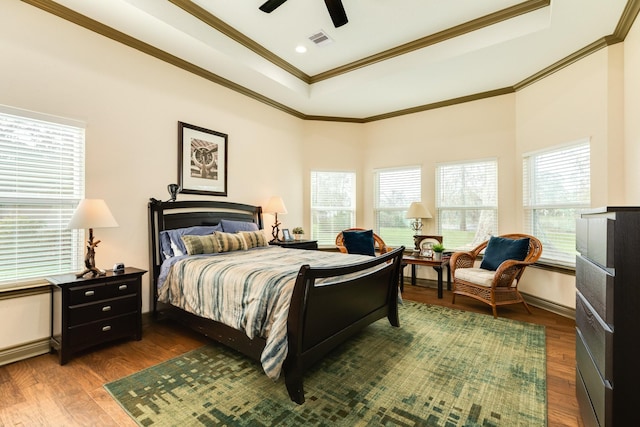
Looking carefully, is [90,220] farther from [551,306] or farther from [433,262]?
[551,306]

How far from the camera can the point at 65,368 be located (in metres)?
2.37

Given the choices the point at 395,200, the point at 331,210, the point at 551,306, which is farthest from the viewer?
the point at 331,210

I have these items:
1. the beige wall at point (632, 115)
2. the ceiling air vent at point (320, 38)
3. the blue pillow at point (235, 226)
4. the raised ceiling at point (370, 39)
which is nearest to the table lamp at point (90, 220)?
the blue pillow at point (235, 226)

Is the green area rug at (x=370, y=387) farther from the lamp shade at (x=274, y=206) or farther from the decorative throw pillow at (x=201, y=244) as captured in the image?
the lamp shade at (x=274, y=206)

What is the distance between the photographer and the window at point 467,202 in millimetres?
4648

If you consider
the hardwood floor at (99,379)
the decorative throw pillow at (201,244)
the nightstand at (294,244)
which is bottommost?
the hardwood floor at (99,379)

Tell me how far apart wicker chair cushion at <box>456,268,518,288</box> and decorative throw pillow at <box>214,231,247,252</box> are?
2.86 meters

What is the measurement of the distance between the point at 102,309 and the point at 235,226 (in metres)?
1.73

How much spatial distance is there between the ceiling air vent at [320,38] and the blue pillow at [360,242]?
9.05 ft

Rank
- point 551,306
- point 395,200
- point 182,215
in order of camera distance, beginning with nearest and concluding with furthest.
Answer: point 182,215, point 551,306, point 395,200

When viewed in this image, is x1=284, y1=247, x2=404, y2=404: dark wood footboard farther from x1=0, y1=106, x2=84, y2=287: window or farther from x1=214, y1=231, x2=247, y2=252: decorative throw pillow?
x1=0, y1=106, x2=84, y2=287: window

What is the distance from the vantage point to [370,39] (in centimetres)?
366

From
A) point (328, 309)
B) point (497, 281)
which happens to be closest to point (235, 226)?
point (328, 309)

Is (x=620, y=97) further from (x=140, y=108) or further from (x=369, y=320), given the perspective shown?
(x=140, y=108)
